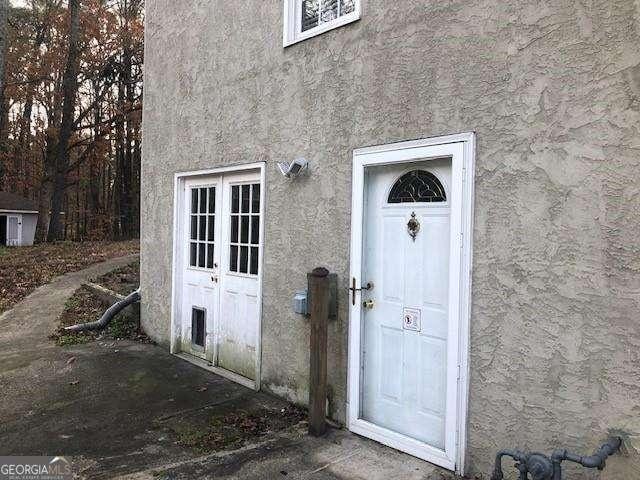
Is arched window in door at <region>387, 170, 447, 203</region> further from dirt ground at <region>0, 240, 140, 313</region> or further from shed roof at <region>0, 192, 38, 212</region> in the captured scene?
shed roof at <region>0, 192, 38, 212</region>

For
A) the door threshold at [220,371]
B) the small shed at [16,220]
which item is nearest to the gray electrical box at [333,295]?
the door threshold at [220,371]

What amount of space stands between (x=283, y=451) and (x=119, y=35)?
79.0 ft

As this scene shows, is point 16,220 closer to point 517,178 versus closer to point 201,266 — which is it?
point 201,266

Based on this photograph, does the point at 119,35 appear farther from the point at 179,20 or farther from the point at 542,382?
the point at 542,382

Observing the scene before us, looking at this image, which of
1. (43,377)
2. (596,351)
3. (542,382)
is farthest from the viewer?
(43,377)

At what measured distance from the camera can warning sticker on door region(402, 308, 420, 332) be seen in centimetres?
383

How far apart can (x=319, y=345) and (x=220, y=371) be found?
2212 mm

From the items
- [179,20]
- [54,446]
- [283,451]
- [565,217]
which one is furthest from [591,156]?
[179,20]

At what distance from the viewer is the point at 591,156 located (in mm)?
2873

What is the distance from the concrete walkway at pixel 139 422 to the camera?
141 inches

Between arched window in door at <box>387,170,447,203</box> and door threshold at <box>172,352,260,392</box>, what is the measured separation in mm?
2691

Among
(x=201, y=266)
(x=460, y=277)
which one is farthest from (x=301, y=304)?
(x=201, y=266)

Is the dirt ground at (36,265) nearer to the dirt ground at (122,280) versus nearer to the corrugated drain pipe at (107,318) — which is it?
the dirt ground at (122,280)

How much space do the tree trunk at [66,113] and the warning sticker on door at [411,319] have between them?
19.3 metres
